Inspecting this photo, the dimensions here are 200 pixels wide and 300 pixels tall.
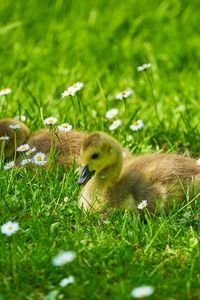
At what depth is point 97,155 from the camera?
4199mm

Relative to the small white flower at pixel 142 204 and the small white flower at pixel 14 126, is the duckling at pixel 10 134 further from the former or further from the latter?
the small white flower at pixel 142 204

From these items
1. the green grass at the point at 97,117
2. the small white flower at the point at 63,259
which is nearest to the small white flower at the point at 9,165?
the green grass at the point at 97,117

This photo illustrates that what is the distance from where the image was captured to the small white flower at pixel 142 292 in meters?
3.11

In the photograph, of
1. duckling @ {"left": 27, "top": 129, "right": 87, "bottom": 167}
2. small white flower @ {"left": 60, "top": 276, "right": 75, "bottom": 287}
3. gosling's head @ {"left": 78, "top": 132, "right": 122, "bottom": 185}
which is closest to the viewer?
small white flower @ {"left": 60, "top": 276, "right": 75, "bottom": 287}

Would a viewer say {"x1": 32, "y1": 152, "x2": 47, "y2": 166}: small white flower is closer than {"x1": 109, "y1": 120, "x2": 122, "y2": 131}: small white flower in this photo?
Yes

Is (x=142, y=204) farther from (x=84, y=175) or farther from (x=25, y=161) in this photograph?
(x=25, y=161)

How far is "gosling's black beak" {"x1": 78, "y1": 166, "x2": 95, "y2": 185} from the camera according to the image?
414cm

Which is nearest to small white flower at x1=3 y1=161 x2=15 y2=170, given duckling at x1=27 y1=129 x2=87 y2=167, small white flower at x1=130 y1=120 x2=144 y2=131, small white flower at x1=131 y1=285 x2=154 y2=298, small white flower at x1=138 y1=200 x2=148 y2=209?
duckling at x1=27 y1=129 x2=87 y2=167

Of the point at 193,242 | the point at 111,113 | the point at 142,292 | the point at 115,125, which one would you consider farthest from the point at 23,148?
the point at 142,292

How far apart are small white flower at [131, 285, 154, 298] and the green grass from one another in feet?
0.18

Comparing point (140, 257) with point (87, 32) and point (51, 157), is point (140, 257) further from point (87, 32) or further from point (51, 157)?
point (87, 32)

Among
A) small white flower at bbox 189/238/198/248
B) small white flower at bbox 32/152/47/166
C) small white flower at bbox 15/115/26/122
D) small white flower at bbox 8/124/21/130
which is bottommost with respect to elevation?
small white flower at bbox 189/238/198/248

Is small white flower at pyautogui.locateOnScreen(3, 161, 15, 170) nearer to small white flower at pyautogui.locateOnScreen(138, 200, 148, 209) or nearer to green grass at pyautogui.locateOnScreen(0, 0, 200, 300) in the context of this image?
green grass at pyautogui.locateOnScreen(0, 0, 200, 300)

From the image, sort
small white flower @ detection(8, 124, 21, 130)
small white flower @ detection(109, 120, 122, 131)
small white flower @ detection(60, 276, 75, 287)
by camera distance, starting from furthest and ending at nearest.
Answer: small white flower @ detection(109, 120, 122, 131)
small white flower @ detection(8, 124, 21, 130)
small white flower @ detection(60, 276, 75, 287)
